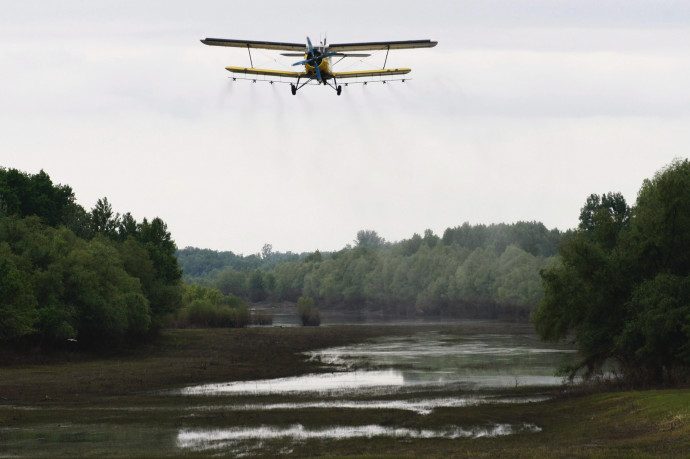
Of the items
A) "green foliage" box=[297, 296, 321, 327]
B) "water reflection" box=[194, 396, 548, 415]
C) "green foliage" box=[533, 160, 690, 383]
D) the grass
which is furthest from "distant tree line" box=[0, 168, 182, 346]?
"green foliage" box=[533, 160, 690, 383]

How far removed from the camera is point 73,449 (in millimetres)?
40875

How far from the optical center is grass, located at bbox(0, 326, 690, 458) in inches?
1565

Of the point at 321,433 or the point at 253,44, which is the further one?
the point at 253,44

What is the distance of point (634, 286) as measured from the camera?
59188 mm

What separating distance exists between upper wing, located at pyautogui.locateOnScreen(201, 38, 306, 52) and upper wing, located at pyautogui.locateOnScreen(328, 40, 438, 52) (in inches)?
105

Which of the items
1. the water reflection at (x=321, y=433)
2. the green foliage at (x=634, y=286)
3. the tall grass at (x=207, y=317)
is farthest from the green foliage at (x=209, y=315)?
the water reflection at (x=321, y=433)

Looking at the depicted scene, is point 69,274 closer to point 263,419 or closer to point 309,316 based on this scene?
point 263,419

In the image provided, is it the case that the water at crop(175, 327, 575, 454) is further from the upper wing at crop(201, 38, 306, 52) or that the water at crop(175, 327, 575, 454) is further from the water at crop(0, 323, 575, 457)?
the upper wing at crop(201, 38, 306, 52)

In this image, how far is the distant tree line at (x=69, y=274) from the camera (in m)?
88.1

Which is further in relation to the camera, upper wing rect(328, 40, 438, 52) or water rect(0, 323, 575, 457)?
upper wing rect(328, 40, 438, 52)

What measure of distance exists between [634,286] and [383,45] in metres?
25.8

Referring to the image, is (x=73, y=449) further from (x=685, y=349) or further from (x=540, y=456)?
(x=685, y=349)

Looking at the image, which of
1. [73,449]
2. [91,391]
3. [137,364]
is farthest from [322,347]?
[73,449]

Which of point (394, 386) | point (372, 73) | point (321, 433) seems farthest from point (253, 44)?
point (321, 433)
